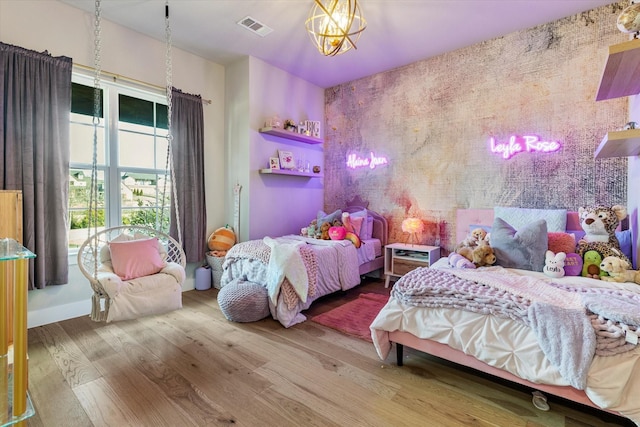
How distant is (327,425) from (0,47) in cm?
365

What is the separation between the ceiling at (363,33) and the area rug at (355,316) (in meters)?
2.89

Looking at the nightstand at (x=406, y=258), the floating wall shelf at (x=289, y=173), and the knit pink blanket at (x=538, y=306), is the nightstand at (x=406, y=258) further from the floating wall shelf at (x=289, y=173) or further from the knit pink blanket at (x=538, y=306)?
the floating wall shelf at (x=289, y=173)

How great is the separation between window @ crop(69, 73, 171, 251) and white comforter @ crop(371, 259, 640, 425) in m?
2.59

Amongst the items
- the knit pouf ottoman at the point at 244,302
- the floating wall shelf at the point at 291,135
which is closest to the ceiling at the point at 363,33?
the floating wall shelf at the point at 291,135

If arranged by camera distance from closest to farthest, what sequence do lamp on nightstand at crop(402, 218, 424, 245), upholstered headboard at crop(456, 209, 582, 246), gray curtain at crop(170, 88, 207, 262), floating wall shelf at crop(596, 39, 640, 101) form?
floating wall shelf at crop(596, 39, 640, 101) → upholstered headboard at crop(456, 209, 582, 246) → gray curtain at crop(170, 88, 207, 262) → lamp on nightstand at crop(402, 218, 424, 245)

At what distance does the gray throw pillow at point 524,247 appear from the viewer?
8.07ft

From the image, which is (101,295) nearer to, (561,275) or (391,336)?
(391,336)

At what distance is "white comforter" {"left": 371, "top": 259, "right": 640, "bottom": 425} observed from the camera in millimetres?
1406

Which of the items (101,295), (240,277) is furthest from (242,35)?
(101,295)

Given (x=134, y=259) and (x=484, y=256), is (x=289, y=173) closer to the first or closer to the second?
(x=134, y=259)

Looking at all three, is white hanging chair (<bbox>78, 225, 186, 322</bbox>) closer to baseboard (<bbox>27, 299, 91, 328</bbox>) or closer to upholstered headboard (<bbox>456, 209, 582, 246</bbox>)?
baseboard (<bbox>27, 299, 91, 328</bbox>)

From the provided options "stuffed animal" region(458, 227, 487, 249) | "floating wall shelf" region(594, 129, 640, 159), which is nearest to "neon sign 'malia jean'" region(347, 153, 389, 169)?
"stuffed animal" region(458, 227, 487, 249)

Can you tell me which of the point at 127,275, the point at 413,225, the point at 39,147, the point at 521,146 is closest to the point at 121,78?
the point at 39,147

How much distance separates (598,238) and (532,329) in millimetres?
1452
